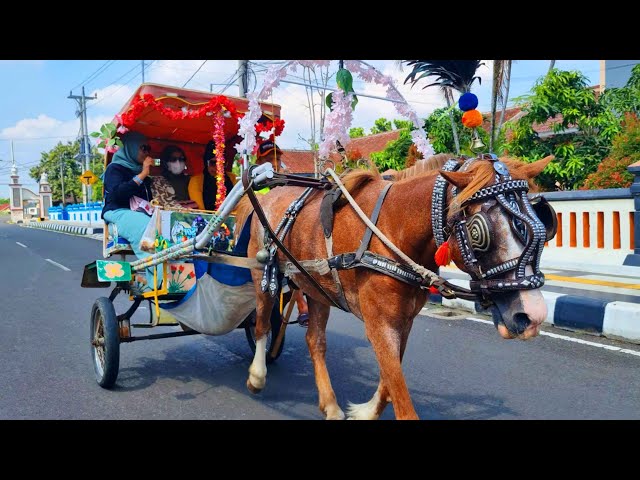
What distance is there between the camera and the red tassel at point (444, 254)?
99.7 inches

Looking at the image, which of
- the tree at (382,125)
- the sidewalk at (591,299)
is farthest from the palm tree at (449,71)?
the tree at (382,125)

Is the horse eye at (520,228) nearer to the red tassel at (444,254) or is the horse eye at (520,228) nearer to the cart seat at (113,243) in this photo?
the red tassel at (444,254)

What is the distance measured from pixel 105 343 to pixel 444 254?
2930 millimetres

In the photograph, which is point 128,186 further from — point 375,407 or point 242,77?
point 242,77

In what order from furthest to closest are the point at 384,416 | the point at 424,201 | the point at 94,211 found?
the point at 94,211 → the point at 384,416 → the point at 424,201

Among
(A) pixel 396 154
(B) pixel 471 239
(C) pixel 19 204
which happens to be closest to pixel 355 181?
(B) pixel 471 239

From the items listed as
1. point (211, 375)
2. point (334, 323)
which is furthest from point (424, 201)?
point (334, 323)

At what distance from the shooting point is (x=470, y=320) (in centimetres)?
655

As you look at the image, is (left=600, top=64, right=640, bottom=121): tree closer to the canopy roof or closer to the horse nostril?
the canopy roof

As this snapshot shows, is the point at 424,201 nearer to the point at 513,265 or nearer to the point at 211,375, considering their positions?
the point at 513,265

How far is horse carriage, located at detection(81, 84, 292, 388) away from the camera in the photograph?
4.24m

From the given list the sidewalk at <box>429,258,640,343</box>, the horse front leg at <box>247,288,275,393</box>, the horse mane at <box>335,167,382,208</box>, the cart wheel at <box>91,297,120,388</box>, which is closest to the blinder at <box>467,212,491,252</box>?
the horse mane at <box>335,167,382,208</box>

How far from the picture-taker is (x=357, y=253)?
9.31 feet

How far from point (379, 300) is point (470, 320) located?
4.12 metres
